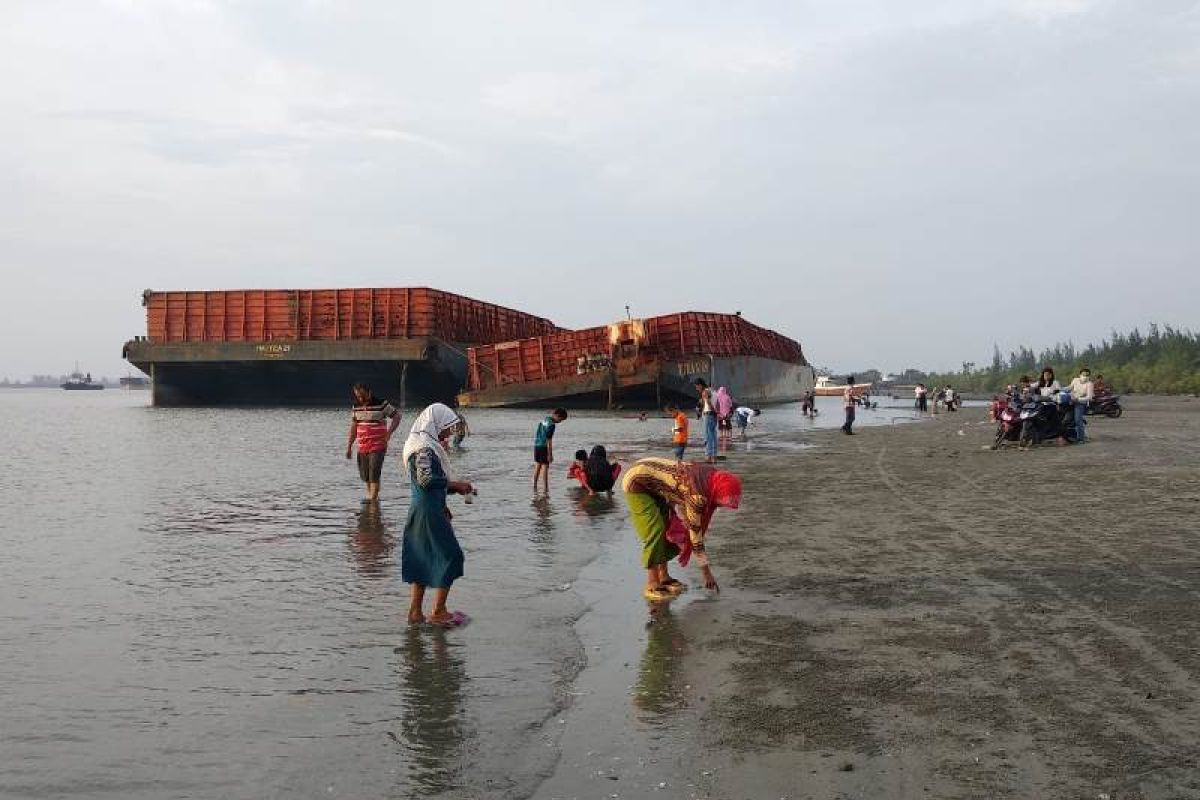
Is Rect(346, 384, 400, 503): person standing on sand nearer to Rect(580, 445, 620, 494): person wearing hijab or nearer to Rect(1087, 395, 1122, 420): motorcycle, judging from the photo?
Rect(580, 445, 620, 494): person wearing hijab

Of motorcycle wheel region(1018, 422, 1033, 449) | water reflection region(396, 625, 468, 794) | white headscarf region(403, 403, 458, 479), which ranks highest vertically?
white headscarf region(403, 403, 458, 479)

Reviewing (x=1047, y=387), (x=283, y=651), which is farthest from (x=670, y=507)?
(x=1047, y=387)

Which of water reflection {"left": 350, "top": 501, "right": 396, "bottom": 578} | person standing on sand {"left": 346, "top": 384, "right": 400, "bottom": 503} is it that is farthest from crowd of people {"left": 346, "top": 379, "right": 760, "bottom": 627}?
person standing on sand {"left": 346, "top": 384, "right": 400, "bottom": 503}

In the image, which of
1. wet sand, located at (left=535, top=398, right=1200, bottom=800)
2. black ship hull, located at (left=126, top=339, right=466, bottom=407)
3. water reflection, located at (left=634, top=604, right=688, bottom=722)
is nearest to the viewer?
wet sand, located at (left=535, top=398, right=1200, bottom=800)

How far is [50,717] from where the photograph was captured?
451 cm

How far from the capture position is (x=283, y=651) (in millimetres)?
5699

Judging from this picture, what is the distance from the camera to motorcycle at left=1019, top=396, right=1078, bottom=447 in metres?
18.3

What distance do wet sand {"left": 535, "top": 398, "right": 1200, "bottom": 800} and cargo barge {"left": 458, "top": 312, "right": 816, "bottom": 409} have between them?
37.1 meters

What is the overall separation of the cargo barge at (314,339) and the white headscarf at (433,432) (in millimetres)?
47400

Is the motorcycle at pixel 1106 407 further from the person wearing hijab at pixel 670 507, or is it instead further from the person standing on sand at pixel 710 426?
the person wearing hijab at pixel 670 507

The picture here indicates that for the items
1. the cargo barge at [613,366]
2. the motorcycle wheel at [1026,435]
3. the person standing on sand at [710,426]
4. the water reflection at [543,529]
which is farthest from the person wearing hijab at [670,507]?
the cargo barge at [613,366]

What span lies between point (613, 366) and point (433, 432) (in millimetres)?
41193

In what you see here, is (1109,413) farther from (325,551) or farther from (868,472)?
(325,551)

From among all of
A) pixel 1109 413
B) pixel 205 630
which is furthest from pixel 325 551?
pixel 1109 413
